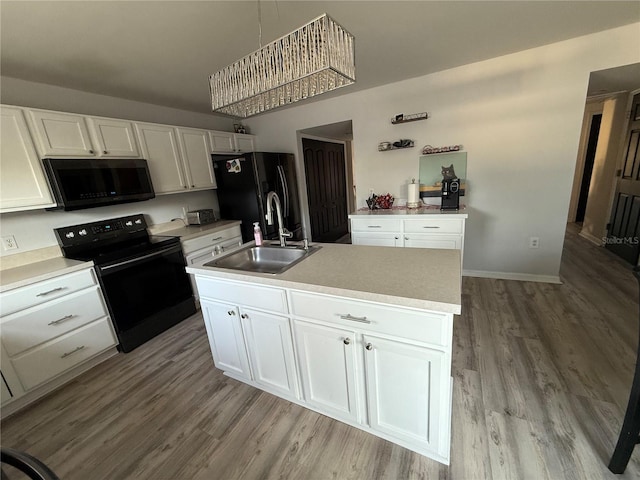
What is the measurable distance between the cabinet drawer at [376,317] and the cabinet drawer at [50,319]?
5.80ft

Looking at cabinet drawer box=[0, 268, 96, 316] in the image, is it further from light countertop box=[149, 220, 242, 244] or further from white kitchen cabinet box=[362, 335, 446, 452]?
white kitchen cabinet box=[362, 335, 446, 452]

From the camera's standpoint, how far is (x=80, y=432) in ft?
5.12

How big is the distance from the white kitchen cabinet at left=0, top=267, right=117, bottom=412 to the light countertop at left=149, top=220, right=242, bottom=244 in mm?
885

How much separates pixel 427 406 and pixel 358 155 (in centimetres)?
295

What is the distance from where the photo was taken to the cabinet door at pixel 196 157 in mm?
3014

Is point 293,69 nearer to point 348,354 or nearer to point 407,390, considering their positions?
point 348,354

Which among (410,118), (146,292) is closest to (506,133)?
(410,118)

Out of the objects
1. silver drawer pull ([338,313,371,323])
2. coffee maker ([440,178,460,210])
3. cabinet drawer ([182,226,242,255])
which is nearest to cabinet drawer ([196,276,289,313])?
silver drawer pull ([338,313,371,323])

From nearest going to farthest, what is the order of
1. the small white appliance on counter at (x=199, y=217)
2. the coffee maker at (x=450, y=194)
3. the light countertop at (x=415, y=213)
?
the light countertop at (x=415, y=213) < the coffee maker at (x=450, y=194) < the small white appliance on counter at (x=199, y=217)

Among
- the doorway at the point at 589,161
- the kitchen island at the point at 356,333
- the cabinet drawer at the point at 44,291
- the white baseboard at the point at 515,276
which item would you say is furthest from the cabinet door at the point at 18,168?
the doorway at the point at 589,161

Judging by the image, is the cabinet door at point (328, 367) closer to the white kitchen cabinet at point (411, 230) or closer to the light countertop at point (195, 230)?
the white kitchen cabinet at point (411, 230)

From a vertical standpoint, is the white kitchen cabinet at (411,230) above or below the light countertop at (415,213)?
below

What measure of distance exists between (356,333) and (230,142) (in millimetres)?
3210

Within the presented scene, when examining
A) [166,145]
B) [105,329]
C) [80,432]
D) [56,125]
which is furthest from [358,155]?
[80,432]
